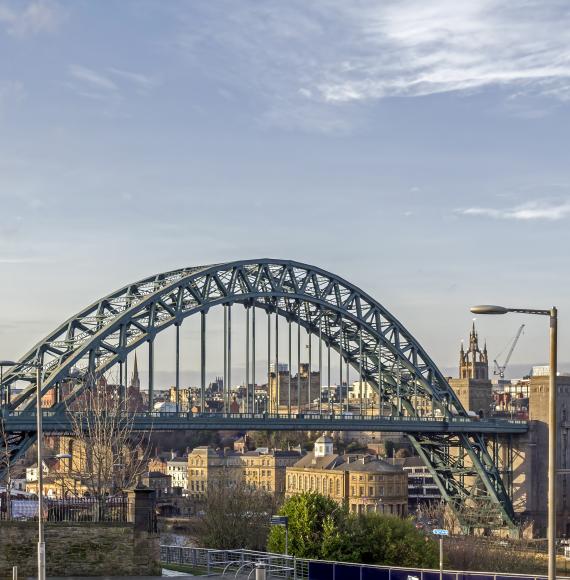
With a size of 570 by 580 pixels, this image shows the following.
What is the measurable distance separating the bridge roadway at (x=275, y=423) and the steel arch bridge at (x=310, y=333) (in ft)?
0.63

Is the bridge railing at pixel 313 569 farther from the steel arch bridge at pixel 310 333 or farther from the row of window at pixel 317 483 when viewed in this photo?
the row of window at pixel 317 483

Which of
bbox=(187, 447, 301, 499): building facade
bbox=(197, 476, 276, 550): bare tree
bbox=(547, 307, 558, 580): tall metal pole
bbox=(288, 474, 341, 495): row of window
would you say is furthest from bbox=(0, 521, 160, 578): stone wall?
bbox=(187, 447, 301, 499): building facade

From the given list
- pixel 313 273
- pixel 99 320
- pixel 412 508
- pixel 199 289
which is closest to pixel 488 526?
pixel 313 273

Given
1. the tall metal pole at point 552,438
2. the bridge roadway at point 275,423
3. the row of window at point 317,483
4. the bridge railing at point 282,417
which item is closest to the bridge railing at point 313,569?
the tall metal pole at point 552,438

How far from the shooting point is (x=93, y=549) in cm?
4500

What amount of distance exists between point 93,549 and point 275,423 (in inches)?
2130

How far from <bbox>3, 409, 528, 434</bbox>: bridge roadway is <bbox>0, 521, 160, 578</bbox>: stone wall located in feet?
111

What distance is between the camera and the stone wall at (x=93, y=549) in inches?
1754

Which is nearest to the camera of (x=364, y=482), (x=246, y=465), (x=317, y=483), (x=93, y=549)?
(x=93, y=549)

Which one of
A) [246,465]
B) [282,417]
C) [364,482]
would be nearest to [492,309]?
[282,417]

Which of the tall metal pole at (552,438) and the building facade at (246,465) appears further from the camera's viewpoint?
the building facade at (246,465)

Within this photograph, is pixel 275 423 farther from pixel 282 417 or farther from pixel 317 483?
pixel 317 483

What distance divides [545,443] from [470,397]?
58.6 meters

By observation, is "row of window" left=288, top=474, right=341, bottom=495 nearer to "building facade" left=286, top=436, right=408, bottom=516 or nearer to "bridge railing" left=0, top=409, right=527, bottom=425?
"building facade" left=286, top=436, right=408, bottom=516
